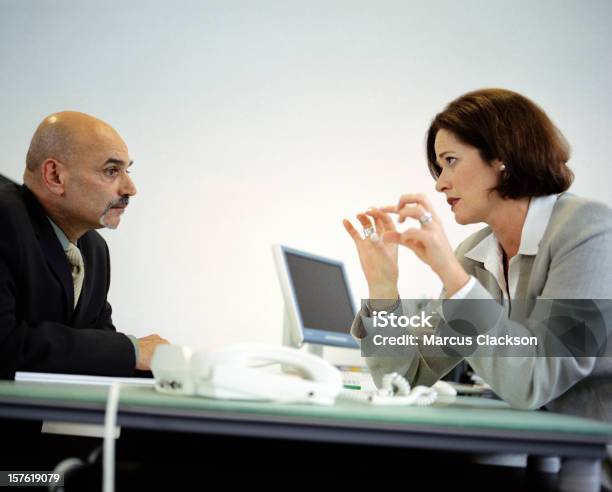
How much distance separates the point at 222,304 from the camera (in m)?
3.84

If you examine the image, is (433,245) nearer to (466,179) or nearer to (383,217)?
(383,217)

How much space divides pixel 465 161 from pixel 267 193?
2.26m

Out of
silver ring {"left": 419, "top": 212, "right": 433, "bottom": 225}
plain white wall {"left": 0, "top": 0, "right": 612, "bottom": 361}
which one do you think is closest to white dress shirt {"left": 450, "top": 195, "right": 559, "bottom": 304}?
silver ring {"left": 419, "top": 212, "right": 433, "bottom": 225}

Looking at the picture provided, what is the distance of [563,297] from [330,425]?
68 centimetres

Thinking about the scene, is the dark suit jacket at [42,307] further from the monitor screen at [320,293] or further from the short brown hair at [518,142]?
the short brown hair at [518,142]

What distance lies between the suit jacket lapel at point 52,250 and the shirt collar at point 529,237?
1.03 m

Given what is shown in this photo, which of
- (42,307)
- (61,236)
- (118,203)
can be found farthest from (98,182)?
(42,307)

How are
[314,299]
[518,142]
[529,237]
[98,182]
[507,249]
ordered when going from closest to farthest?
[529,237], [518,142], [507,249], [98,182], [314,299]

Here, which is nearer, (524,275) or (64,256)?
(524,275)

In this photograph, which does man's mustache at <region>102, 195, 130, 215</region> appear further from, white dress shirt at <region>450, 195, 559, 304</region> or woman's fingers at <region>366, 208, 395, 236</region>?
white dress shirt at <region>450, 195, 559, 304</region>

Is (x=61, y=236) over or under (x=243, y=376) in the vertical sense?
over

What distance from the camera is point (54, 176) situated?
6.42ft

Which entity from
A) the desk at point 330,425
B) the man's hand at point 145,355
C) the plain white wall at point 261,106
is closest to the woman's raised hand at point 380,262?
the man's hand at point 145,355

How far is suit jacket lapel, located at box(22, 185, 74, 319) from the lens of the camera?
174cm
